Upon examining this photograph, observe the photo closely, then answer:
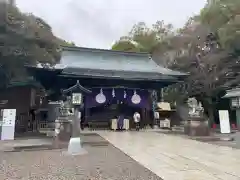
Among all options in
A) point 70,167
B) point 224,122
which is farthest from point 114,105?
point 70,167

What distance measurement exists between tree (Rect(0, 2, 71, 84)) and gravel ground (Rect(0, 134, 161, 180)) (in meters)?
4.95

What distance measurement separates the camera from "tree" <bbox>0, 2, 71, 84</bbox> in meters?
10.3

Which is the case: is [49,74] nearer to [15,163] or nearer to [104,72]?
[104,72]

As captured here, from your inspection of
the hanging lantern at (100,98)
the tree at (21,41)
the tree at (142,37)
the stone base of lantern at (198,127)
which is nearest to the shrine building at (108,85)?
the hanging lantern at (100,98)

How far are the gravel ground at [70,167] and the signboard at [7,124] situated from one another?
351 cm

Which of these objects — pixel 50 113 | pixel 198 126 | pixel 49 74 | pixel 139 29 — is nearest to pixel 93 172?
pixel 198 126

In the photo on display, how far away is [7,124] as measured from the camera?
10.7 meters

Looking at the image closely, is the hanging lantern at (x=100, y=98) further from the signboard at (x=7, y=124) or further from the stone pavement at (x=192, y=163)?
the stone pavement at (x=192, y=163)

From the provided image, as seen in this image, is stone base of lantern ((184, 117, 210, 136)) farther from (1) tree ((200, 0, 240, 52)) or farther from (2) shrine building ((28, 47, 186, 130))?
(1) tree ((200, 0, 240, 52))

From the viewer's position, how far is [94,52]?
A: 20875 mm

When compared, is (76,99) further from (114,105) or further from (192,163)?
(114,105)

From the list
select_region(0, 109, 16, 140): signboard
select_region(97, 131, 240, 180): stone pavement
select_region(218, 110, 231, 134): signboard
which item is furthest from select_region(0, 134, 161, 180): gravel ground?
select_region(218, 110, 231, 134): signboard

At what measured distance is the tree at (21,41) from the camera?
10.3 m

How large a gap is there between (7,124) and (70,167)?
634cm
